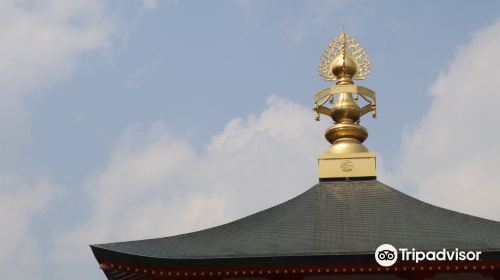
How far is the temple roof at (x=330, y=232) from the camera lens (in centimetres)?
1634

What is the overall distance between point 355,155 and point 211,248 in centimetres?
616

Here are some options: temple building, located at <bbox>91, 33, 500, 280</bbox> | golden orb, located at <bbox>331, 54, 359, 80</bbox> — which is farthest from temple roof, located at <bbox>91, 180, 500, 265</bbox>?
golden orb, located at <bbox>331, 54, 359, 80</bbox>

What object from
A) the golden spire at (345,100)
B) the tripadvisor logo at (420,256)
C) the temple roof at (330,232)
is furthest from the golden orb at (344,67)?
the tripadvisor logo at (420,256)

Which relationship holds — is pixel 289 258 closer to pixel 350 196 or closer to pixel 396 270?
pixel 396 270

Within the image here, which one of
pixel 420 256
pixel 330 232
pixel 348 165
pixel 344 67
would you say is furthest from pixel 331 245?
pixel 344 67

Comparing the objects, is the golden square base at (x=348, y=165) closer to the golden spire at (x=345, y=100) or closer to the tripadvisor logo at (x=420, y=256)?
the golden spire at (x=345, y=100)

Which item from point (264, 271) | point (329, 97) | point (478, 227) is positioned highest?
point (329, 97)

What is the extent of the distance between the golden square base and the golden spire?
0.09 ft

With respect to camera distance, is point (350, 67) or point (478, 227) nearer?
point (478, 227)

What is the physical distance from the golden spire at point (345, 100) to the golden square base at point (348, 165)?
0.09 ft

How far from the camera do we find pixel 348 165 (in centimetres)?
2158

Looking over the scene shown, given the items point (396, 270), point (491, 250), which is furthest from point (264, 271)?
point (491, 250)

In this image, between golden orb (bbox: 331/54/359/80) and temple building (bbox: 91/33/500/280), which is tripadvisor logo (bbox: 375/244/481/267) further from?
golden orb (bbox: 331/54/359/80)

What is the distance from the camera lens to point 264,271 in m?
16.3
